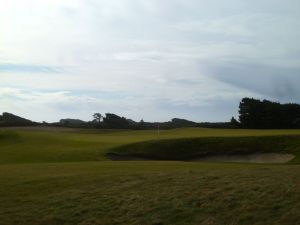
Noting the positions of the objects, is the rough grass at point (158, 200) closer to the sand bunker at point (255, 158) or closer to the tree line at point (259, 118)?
the sand bunker at point (255, 158)

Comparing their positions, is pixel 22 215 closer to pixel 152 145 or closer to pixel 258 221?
pixel 258 221

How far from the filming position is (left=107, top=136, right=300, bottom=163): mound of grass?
40312 millimetres

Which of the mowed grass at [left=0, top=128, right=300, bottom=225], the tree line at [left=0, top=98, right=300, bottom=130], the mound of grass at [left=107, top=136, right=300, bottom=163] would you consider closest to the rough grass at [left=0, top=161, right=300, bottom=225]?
the mowed grass at [left=0, top=128, right=300, bottom=225]

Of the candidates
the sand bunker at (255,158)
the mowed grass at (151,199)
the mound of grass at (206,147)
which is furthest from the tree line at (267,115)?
the mowed grass at (151,199)

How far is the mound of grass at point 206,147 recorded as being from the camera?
4031cm

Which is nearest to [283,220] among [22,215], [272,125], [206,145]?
[22,215]

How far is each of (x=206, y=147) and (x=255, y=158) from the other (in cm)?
408

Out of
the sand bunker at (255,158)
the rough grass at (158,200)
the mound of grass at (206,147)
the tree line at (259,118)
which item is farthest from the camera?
the tree line at (259,118)

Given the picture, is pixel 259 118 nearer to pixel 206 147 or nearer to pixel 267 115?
pixel 267 115

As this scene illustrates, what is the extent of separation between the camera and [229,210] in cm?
1328

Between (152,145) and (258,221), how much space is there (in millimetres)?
30154

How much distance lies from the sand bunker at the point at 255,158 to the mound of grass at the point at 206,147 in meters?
0.42

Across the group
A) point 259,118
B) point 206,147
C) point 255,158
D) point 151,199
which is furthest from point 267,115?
point 151,199

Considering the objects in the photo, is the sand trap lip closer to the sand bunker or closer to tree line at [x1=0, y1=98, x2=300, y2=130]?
the sand bunker
